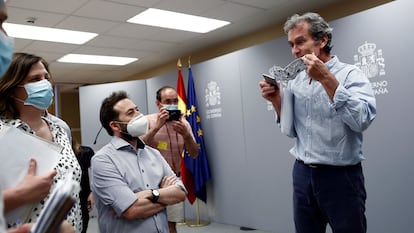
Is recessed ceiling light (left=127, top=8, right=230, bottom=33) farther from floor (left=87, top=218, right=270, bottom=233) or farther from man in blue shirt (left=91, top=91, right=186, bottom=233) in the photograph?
man in blue shirt (left=91, top=91, right=186, bottom=233)

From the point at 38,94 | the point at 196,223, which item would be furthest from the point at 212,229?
the point at 38,94

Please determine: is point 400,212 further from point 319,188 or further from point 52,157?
point 52,157

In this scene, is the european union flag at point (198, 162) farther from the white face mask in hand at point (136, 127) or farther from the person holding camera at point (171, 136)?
the white face mask in hand at point (136, 127)

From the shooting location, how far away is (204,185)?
511 cm

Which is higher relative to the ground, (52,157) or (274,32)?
(274,32)

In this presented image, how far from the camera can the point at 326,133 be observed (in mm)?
1769

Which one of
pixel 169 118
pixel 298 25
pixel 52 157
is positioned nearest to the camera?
pixel 52 157

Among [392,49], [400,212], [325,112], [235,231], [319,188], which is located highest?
[392,49]

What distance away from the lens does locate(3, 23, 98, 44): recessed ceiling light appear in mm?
4863

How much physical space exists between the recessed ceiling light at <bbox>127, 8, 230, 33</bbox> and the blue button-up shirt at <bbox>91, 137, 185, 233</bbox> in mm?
3039

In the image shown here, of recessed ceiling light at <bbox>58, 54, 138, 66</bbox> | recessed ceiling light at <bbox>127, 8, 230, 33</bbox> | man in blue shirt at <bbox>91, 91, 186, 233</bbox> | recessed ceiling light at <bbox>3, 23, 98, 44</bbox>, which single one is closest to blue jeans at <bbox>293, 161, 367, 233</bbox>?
man in blue shirt at <bbox>91, 91, 186, 233</bbox>

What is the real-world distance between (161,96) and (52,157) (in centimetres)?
227

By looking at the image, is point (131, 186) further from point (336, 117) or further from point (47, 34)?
point (47, 34)

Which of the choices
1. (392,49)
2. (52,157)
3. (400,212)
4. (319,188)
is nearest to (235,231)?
(400,212)
